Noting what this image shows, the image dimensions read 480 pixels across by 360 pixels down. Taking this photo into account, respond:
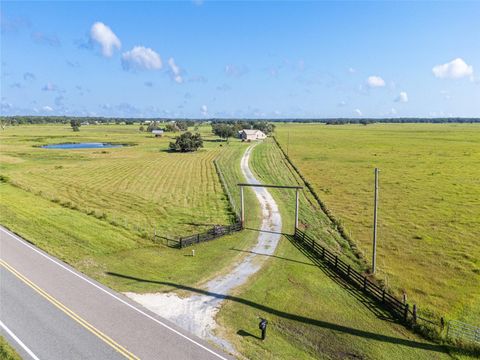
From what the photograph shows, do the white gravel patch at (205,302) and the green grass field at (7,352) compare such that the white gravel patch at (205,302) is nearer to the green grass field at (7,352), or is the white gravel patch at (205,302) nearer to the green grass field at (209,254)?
the green grass field at (209,254)

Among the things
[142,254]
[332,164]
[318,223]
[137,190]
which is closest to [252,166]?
[332,164]

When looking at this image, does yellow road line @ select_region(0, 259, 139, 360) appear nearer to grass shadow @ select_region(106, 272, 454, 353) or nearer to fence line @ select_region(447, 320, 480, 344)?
grass shadow @ select_region(106, 272, 454, 353)

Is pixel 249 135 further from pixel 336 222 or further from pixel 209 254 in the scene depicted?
pixel 209 254

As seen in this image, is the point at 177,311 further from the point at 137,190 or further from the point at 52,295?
the point at 137,190

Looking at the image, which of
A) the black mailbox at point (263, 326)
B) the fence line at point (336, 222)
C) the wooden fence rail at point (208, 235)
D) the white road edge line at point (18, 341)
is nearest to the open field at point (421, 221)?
the fence line at point (336, 222)

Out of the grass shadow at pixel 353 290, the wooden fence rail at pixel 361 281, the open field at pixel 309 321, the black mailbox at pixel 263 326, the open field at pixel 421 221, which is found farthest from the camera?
the open field at pixel 421 221
